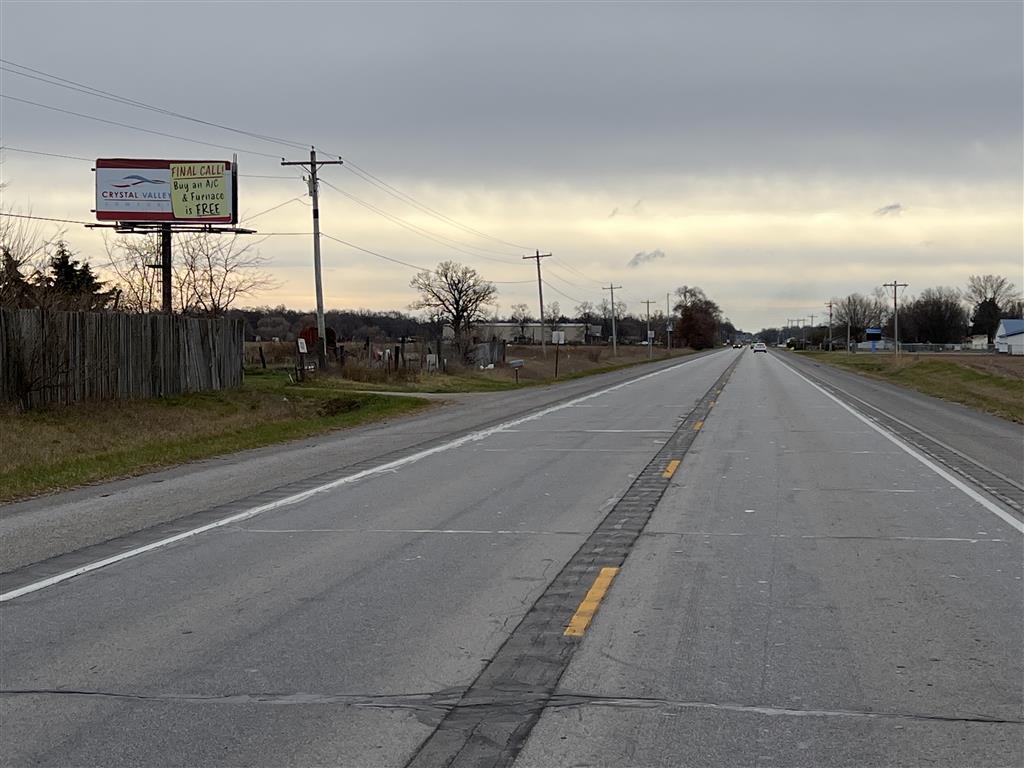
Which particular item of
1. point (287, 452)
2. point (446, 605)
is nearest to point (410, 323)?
point (287, 452)

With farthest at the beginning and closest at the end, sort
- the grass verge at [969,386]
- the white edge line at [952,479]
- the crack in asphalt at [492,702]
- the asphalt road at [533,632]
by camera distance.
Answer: the grass verge at [969,386] < the white edge line at [952,479] < the crack in asphalt at [492,702] < the asphalt road at [533,632]

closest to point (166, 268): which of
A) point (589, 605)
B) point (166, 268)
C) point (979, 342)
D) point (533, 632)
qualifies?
point (166, 268)

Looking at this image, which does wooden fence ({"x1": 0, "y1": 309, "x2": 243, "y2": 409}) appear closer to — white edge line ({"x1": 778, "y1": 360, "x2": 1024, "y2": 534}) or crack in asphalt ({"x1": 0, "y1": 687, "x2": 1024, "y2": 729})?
white edge line ({"x1": 778, "y1": 360, "x2": 1024, "y2": 534})

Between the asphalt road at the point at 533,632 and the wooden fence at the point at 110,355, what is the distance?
40.4ft

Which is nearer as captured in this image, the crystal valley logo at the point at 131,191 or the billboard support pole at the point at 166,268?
the billboard support pole at the point at 166,268

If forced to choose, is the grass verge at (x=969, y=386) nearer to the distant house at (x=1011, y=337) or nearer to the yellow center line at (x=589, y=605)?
the yellow center line at (x=589, y=605)

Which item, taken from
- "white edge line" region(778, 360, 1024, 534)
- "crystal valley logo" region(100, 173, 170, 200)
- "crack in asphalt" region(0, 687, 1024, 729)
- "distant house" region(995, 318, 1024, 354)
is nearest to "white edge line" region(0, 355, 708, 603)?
"crack in asphalt" region(0, 687, 1024, 729)

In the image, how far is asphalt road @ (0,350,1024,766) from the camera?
5.02 m

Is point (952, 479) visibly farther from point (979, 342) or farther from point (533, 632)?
point (979, 342)

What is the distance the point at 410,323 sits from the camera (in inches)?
6841

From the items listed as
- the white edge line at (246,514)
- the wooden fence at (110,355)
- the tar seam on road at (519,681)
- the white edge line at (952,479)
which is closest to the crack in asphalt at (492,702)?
the tar seam on road at (519,681)

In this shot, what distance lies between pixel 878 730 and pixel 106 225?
3822 cm

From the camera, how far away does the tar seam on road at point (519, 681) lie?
486 cm

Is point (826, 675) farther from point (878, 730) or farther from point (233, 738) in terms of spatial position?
point (233, 738)
